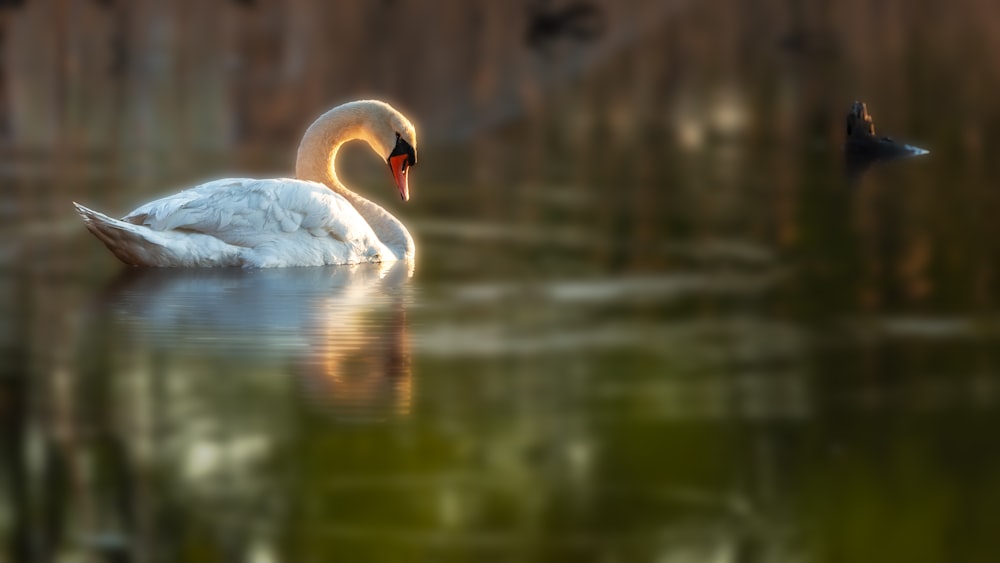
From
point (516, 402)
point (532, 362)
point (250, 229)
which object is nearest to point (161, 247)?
point (250, 229)

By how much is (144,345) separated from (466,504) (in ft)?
7.31

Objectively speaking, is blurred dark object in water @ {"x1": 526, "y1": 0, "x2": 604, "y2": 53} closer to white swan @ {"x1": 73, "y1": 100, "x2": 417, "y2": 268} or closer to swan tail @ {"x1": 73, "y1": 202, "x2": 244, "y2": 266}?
white swan @ {"x1": 73, "y1": 100, "x2": 417, "y2": 268}

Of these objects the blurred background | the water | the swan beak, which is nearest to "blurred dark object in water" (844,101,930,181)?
the blurred background

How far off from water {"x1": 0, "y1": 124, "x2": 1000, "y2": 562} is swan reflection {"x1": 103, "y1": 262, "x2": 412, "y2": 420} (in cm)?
2

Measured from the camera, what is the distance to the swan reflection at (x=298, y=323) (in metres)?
5.27

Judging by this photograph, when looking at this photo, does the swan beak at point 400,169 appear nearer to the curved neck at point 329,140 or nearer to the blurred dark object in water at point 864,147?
the curved neck at point 329,140

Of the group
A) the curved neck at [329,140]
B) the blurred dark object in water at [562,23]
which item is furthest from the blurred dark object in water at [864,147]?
the blurred dark object in water at [562,23]

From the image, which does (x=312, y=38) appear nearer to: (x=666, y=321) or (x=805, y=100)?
(x=805, y=100)

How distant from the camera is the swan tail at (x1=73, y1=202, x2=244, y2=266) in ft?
24.6

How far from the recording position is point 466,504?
402 cm

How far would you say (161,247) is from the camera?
7.63 meters

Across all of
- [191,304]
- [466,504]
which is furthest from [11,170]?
[466,504]

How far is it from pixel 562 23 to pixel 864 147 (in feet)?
25.1

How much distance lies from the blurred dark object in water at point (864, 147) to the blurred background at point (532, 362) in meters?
0.22
